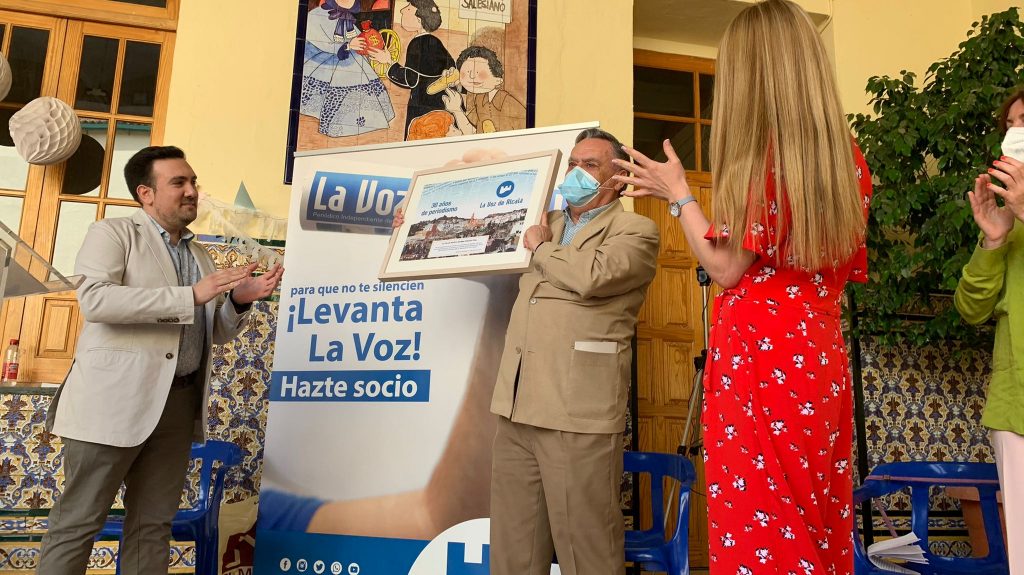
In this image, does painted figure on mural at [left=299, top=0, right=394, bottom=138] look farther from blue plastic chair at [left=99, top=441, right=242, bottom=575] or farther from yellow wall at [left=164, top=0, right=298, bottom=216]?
blue plastic chair at [left=99, top=441, right=242, bottom=575]

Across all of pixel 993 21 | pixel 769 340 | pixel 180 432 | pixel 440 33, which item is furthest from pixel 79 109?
pixel 993 21

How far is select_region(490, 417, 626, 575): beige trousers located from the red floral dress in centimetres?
77

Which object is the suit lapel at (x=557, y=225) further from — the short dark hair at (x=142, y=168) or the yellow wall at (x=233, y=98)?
the yellow wall at (x=233, y=98)

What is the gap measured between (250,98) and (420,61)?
882 millimetres

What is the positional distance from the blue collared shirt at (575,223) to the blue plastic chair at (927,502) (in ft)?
4.00

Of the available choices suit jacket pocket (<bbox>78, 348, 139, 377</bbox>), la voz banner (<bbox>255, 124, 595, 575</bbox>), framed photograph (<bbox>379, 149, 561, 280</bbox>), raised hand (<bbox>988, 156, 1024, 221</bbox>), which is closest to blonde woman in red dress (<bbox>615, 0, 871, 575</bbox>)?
raised hand (<bbox>988, 156, 1024, 221</bbox>)

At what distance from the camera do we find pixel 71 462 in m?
2.36

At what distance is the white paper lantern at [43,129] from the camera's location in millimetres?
3742

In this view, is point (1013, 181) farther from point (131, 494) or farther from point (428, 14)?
point (428, 14)

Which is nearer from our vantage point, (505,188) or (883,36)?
(505,188)

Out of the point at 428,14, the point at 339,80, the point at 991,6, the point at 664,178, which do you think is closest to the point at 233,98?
the point at 339,80

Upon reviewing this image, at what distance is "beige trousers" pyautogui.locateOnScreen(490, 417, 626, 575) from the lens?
7.30ft

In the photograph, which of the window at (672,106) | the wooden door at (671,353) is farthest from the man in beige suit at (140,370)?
the window at (672,106)

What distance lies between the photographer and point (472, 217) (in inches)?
106
